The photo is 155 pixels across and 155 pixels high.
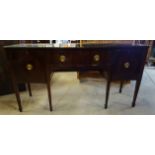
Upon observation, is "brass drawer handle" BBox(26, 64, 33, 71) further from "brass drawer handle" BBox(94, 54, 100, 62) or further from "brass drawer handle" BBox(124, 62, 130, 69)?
"brass drawer handle" BBox(124, 62, 130, 69)

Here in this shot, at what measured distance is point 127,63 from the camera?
1.46 m

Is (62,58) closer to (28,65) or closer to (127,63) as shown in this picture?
(28,65)

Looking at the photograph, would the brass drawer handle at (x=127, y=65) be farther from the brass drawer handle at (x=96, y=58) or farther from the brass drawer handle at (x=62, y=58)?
the brass drawer handle at (x=62, y=58)

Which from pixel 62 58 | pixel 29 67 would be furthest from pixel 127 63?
pixel 29 67

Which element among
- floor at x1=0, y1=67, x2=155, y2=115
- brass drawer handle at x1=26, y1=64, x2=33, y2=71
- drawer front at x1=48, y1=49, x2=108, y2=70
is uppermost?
drawer front at x1=48, y1=49, x2=108, y2=70

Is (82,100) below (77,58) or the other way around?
below

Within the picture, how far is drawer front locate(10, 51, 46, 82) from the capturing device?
1341 millimetres

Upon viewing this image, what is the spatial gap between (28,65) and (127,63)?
0.94m

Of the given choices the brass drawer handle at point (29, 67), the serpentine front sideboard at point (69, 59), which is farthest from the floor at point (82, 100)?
the brass drawer handle at point (29, 67)

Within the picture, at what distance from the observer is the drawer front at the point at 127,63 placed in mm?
1404

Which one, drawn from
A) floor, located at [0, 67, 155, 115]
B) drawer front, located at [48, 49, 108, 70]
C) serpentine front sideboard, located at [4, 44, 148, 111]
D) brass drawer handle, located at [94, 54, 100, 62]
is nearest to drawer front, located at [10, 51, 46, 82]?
serpentine front sideboard, located at [4, 44, 148, 111]

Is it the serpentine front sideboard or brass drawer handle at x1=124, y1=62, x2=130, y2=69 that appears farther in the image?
brass drawer handle at x1=124, y1=62, x2=130, y2=69

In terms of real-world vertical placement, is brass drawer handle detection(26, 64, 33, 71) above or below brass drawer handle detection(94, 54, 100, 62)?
below
